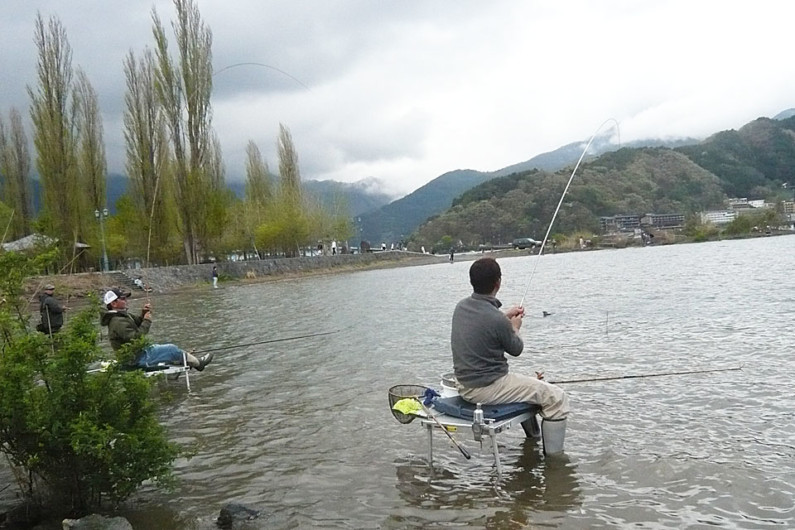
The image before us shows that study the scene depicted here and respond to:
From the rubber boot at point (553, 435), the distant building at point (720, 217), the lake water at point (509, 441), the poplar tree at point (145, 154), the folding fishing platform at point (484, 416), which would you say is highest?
the poplar tree at point (145, 154)

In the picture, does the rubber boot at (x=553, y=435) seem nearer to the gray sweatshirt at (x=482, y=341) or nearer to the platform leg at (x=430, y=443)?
the gray sweatshirt at (x=482, y=341)

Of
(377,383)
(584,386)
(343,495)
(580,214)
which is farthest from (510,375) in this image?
(580,214)

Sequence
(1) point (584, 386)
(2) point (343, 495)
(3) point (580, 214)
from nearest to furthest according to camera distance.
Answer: (2) point (343, 495), (1) point (584, 386), (3) point (580, 214)

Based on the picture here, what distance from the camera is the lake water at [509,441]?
5691 mm

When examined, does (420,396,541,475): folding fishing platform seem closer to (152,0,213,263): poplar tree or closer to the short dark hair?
the short dark hair

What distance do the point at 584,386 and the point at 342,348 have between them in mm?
7032

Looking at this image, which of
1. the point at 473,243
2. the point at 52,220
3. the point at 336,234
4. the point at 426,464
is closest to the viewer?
the point at 426,464

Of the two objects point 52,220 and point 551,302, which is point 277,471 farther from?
point 52,220

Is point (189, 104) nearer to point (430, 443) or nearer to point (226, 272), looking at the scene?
point (226, 272)

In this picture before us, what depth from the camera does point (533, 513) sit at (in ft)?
18.1

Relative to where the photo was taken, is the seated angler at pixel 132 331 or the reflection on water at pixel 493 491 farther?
the seated angler at pixel 132 331

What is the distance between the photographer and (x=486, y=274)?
6.22 m

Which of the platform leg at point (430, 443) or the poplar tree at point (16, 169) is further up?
the poplar tree at point (16, 169)

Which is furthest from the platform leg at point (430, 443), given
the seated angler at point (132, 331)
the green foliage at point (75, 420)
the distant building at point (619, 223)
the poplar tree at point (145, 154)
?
the distant building at point (619, 223)
